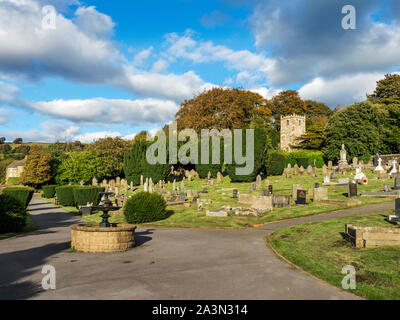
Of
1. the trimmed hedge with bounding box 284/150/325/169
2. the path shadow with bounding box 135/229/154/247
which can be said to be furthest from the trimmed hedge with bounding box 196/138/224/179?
Result: the path shadow with bounding box 135/229/154/247

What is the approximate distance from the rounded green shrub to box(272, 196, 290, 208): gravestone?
25.9 ft

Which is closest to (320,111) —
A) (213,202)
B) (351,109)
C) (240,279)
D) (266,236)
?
(351,109)

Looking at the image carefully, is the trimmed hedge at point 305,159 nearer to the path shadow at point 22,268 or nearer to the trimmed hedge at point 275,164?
the trimmed hedge at point 275,164

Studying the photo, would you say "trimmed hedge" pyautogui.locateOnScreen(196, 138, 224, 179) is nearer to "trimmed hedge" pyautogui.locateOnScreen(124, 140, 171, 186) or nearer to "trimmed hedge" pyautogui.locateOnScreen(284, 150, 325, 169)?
"trimmed hedge" pyautogui.locateOnScreen(124, 140, 171, 186)

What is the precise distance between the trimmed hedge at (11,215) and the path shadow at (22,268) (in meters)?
6.25

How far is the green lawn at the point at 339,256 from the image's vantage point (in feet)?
22.7

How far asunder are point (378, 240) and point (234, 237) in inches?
232

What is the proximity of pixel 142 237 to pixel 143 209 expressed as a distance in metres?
5.02

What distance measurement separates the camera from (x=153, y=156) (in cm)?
4772

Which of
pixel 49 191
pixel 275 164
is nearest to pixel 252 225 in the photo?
pixel 275 164

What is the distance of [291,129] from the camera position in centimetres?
7044

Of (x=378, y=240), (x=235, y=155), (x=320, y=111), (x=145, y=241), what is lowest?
(x=145, y=241)

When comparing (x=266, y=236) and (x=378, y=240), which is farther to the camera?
(x=266, y=236)
